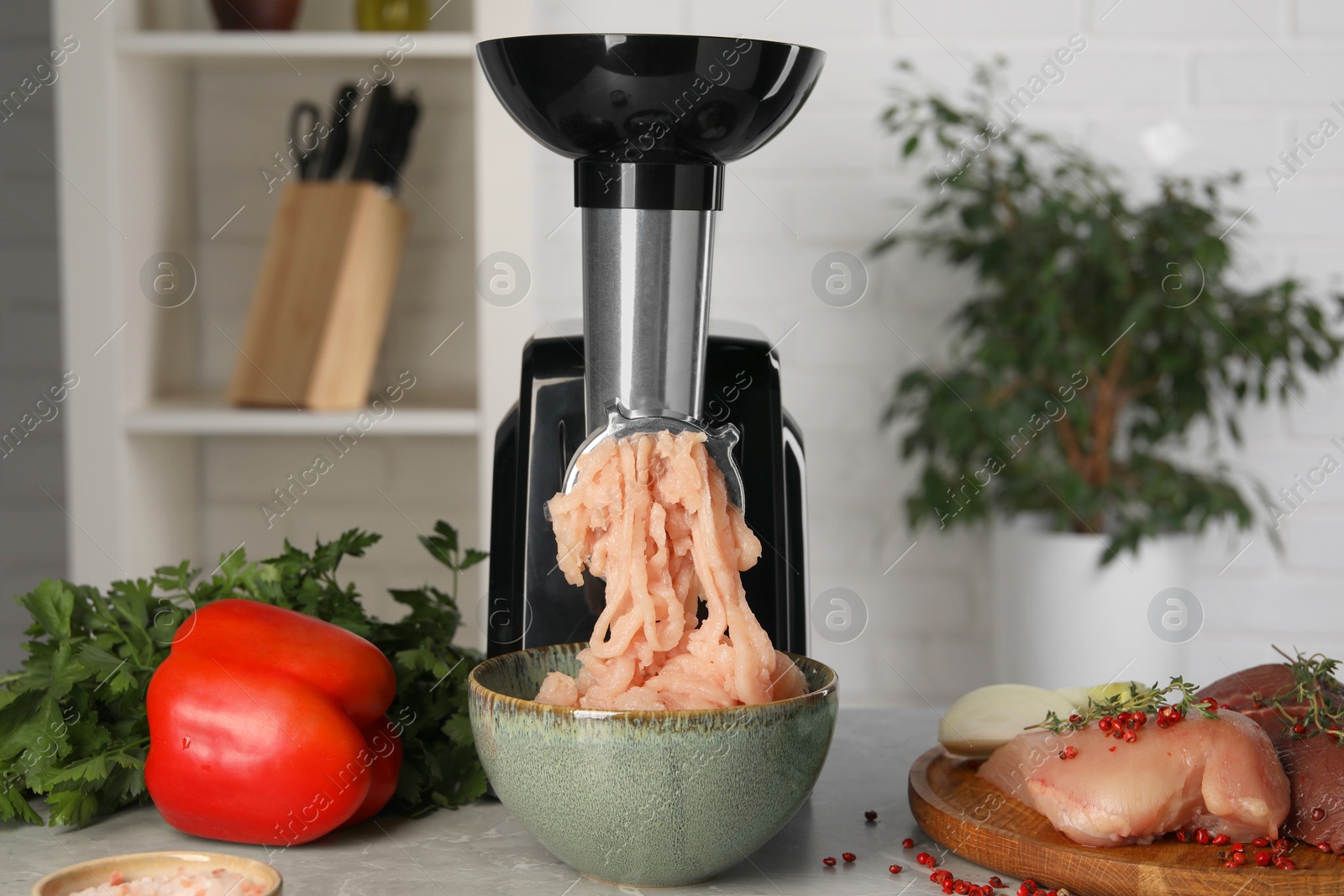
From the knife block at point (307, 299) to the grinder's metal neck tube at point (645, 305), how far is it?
1041 mm

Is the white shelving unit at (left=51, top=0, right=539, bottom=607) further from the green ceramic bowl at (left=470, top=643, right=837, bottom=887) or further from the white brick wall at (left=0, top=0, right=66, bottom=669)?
the green ceramic bowl at (left=470, top=643, right=837, bottom=887)

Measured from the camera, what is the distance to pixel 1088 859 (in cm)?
69

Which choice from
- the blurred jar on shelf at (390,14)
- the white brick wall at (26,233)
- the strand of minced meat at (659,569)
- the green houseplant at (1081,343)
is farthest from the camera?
the white brick wall at (26,233)

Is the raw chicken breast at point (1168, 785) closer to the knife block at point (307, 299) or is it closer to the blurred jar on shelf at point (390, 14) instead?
the knife block at point (307, 299)

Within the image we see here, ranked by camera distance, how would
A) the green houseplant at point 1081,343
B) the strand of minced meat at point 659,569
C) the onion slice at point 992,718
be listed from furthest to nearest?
the green houseplant at point 1081,343
the onion slice at point 992,718
the strand of minced meat at point 659,569

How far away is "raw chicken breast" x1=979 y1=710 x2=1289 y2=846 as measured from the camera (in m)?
0.71

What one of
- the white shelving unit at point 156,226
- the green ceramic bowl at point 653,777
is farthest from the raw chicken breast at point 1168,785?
A: the white shelving unit at point 156,226

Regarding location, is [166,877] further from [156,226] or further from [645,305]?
[156,226]

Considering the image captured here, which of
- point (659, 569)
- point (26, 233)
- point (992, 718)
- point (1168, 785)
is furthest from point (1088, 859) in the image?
point (26, 233)

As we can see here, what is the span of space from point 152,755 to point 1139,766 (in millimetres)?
604

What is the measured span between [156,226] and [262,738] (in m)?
1.32

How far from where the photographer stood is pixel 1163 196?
1.75 m

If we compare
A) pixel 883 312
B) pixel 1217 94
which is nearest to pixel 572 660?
pixel 883 312

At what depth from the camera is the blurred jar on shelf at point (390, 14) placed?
1781mm
